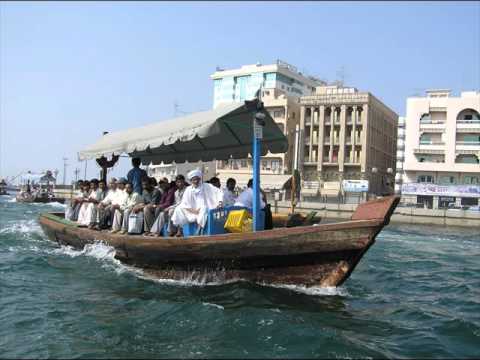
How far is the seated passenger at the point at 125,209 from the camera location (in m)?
10.0

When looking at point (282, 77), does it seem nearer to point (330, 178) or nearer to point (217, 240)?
point (330, 178)

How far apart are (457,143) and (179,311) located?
46.4m

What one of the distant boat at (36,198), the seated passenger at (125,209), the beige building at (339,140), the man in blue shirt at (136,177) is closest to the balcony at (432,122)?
the beige building at (339,140)

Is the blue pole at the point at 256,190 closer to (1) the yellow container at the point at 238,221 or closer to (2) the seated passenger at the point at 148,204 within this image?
(1) the yellow container at the point at 238,221

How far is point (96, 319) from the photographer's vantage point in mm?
6363

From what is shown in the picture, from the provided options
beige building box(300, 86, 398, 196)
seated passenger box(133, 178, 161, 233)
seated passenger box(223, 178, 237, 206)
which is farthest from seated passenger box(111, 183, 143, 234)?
beige building box(300, 86, 398, 196)

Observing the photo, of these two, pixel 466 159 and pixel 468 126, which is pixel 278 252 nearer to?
pixel 468 126

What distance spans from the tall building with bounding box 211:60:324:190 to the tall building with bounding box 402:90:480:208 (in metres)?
12.3

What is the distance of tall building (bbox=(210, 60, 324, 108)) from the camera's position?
6969 centimetres

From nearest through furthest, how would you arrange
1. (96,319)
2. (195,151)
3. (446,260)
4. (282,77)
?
(96,319) < (195,151) < (446,260) < (282,77)

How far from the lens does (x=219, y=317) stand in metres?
6.21

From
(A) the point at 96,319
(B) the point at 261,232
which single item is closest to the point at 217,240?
(B) the point at 261,232

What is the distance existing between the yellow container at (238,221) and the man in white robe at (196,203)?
42cm

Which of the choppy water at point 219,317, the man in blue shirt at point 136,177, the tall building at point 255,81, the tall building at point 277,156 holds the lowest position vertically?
the choppy water at point 219,317
